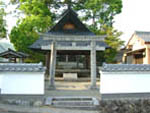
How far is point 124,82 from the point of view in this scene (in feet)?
22.9

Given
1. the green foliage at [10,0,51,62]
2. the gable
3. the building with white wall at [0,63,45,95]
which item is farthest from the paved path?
the green foliage at [10,0,51,62]

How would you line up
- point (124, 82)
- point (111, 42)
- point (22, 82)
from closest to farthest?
point (22, 82), point (124, 82), point (111, 42)

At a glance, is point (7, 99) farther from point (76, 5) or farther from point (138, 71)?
point (76, 5)

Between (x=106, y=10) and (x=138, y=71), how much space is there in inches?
531

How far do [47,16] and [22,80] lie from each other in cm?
1140

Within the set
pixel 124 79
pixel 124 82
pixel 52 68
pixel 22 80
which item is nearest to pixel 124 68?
pixel 124 79

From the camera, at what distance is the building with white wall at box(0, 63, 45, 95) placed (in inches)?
261

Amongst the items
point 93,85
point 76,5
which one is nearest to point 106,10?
point 76,5

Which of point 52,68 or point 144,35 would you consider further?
point 144,35

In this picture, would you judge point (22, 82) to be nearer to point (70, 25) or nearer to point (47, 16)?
point (70, 25)

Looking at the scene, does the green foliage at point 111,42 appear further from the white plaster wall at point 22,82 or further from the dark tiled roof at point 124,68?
the white plaster wall at point 22,82

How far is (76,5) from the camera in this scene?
818 inches

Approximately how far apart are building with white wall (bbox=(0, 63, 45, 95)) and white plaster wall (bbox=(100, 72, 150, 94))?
8.74 feet

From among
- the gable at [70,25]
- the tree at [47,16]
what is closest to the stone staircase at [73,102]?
the gable at [70,25]
